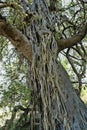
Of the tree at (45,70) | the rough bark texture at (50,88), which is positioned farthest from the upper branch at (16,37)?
the rough bark texture at (50,88)

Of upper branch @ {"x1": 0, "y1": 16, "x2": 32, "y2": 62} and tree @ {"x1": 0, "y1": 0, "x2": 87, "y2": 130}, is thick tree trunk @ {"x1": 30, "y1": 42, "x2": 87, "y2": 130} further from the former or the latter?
upper branch @ {"x1": 0, "y1": 16, "x2": 32, "y2": 62}

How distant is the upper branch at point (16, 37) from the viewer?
3543mm

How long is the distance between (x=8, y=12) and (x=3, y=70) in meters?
0.89

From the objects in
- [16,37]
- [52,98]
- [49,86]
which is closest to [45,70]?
[49,86]

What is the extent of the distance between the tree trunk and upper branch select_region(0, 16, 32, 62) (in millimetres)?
98

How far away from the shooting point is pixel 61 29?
5.57 meters

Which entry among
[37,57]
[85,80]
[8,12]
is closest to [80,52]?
[85,80]

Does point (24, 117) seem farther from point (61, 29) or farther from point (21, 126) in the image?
point (61, 29)

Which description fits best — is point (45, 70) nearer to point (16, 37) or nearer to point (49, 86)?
point (49, 86)

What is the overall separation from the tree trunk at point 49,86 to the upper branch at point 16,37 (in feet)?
0.32

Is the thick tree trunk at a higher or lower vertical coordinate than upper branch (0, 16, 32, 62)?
lower

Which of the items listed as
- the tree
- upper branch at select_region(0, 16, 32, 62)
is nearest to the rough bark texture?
the tree

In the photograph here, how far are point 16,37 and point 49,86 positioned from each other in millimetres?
695

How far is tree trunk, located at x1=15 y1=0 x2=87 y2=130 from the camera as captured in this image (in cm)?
367
